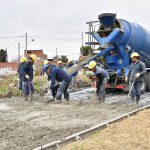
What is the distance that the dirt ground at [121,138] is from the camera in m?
7.08

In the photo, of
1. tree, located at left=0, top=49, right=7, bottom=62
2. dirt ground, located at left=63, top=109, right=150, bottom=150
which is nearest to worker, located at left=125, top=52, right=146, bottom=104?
dirt ground, located at left=63, top=109, right=150, bottom=150

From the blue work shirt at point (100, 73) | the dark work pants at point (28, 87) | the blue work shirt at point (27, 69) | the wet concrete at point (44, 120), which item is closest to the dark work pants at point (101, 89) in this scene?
the blue work shirt at point (100, 73)

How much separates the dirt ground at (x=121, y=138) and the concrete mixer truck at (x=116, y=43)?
902cm

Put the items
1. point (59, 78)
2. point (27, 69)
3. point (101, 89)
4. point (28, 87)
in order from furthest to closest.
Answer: point (27, 69) < point (28, 87) < point (59, 78) < point (101, 89)

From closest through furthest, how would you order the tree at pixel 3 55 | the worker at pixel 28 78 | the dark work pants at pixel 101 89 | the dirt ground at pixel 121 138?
1. the dirt ground at pixel 121 138
2. the dark work pants at pixel 101 89
3. the worker at pixel 28 78
4. the tree at pixel 3 55

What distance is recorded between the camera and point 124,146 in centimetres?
715

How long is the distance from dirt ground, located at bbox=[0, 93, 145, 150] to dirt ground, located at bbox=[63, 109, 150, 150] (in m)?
0.64

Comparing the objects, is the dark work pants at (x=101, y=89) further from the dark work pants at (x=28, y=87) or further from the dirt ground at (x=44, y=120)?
the dark work pants at (x=28, y=87)

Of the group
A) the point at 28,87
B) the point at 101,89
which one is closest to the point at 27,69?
the point at 28,87

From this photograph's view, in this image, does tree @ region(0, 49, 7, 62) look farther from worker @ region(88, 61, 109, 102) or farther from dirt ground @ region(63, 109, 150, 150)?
dirt ground @ region(63, 109, 150, 150)

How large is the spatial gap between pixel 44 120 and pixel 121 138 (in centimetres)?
279

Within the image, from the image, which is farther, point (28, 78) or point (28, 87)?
point (28, 87)

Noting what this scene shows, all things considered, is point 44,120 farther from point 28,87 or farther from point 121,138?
point 28,87

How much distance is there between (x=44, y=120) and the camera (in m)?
10.1
